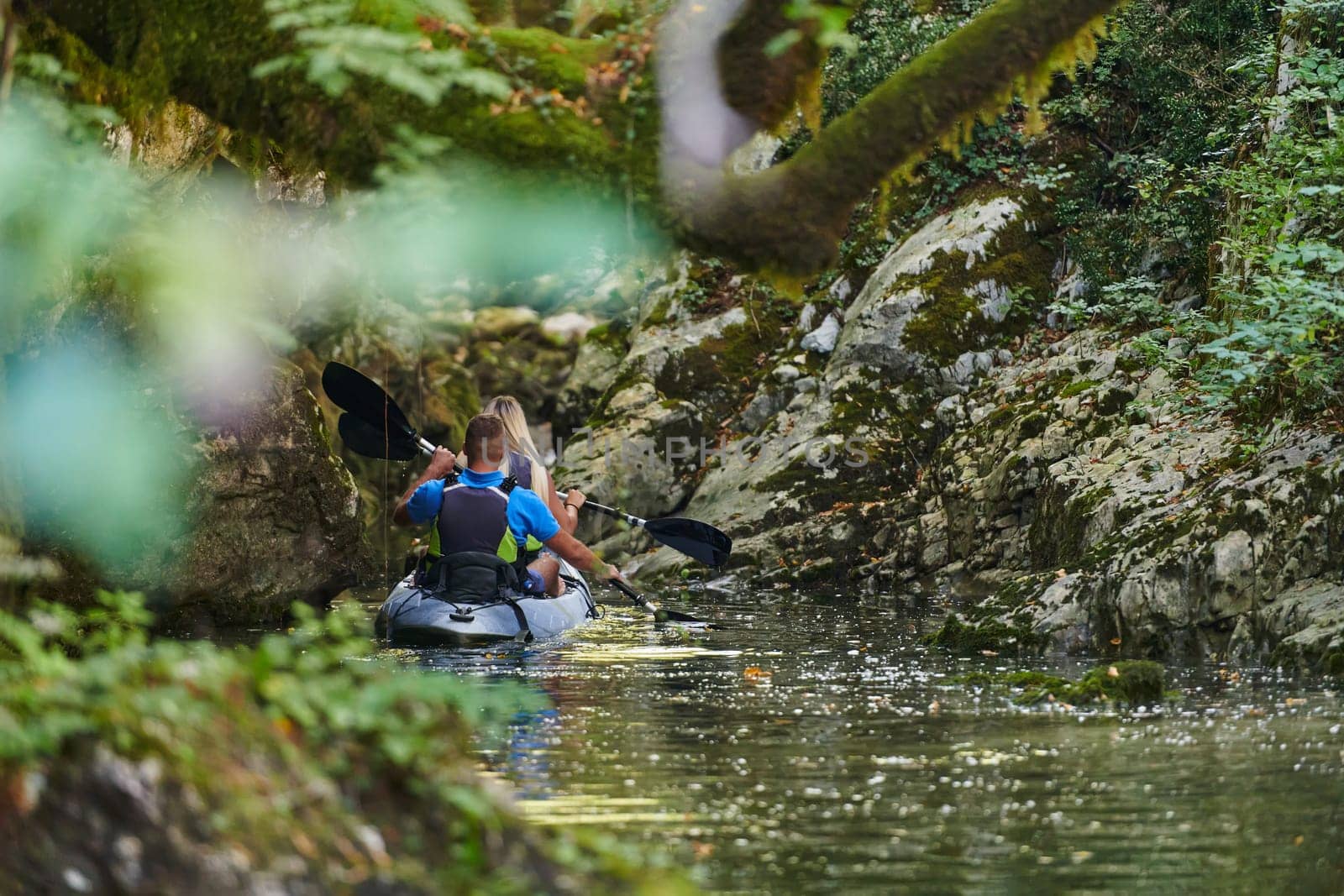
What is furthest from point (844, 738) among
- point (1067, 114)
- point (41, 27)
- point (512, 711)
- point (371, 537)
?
point (371, 537)

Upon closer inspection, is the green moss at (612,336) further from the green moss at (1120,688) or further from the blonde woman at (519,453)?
the green moss at (1120,688)

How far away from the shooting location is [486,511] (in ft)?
35.0

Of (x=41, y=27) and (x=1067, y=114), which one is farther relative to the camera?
(x=1067, y=114)

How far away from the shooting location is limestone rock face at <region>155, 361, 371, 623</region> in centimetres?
1111

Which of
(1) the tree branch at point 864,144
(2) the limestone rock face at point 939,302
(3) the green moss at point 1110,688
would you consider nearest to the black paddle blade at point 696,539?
(2) the limestone rock face at point 939,302

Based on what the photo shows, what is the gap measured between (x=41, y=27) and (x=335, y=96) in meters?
1.26

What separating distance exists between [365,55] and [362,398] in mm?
7952

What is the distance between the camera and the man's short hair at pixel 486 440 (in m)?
10.7

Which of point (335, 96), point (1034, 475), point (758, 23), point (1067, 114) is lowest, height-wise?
point (1034, 475)

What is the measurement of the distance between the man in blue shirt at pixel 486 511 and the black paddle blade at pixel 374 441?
1.56m

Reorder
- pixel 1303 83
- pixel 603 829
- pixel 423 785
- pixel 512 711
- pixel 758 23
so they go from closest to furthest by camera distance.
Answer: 1. pixel 423 785
2. pixel 603 829
3. pixel 758 23
4. pixel 512 711
5. pixel 1303 83

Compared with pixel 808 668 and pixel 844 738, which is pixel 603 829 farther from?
pixel 808 668

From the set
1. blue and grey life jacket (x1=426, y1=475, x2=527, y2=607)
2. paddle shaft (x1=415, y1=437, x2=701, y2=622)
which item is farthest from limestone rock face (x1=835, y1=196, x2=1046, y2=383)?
blue and grey life jacket (x1=426, y1=475, x2=527, y2=607)

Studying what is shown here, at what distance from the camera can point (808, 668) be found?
915cm
